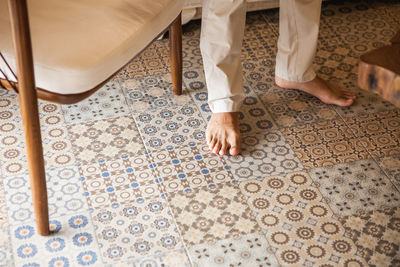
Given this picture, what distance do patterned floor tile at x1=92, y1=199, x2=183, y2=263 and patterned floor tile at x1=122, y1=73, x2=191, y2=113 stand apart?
446mm

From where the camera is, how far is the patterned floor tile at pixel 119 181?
157cm

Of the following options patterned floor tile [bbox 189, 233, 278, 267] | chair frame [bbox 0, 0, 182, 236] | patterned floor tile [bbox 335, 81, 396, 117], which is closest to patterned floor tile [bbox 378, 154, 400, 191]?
patterned floor tile [bbox 335, 81, 396, 117]

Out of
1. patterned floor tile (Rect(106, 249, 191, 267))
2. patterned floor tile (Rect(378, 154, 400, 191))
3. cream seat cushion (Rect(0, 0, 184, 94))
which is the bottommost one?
patterned floor tile (Rect(378, 154, 400, 191))

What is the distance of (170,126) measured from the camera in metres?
1.82

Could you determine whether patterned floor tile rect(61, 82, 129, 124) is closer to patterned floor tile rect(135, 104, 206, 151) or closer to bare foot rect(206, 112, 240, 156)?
patterned floor tile rect(135, 104, 206, 151)

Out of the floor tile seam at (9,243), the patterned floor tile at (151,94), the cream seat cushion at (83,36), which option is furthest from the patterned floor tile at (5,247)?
the patterned floor tile at (151,94)

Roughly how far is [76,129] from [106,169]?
22 centimetres

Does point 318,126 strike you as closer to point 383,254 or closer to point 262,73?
point 262,73

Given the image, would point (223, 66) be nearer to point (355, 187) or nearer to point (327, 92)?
point (327, 92)

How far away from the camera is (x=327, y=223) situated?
1.51 metres

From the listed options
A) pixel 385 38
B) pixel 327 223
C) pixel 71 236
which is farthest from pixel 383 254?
pixel 385 38

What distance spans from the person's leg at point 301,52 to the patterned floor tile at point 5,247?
103 cm

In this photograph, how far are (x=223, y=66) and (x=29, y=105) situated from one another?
26.3 inches

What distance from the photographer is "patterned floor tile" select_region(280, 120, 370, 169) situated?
1.72 m
